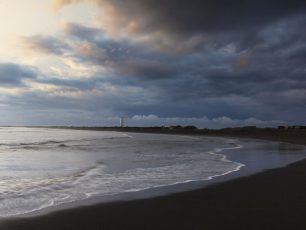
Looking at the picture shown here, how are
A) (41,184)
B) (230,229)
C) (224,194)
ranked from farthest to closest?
1. (41,184)
2. (224,194)
3. (230,229)

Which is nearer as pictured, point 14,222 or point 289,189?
point 14,222

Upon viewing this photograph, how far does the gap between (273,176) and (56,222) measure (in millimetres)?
8888

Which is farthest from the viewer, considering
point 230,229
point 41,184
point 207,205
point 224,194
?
point 41,184

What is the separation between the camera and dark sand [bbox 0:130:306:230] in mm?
7184

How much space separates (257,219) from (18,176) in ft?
30.7

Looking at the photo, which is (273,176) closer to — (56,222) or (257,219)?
(257,219)

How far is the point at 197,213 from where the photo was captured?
812 centimetres

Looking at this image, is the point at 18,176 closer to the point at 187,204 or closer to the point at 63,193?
the point at 63,193

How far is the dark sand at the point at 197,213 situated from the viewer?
7.18 metres

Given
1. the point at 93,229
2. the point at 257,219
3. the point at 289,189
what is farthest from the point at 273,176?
the point at 93,229

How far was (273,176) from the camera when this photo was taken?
13945 mm

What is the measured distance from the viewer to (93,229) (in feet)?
22.8

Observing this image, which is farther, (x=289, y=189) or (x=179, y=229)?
(x=289, y=189)

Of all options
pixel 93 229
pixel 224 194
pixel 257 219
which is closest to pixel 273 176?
pixel 224 194
